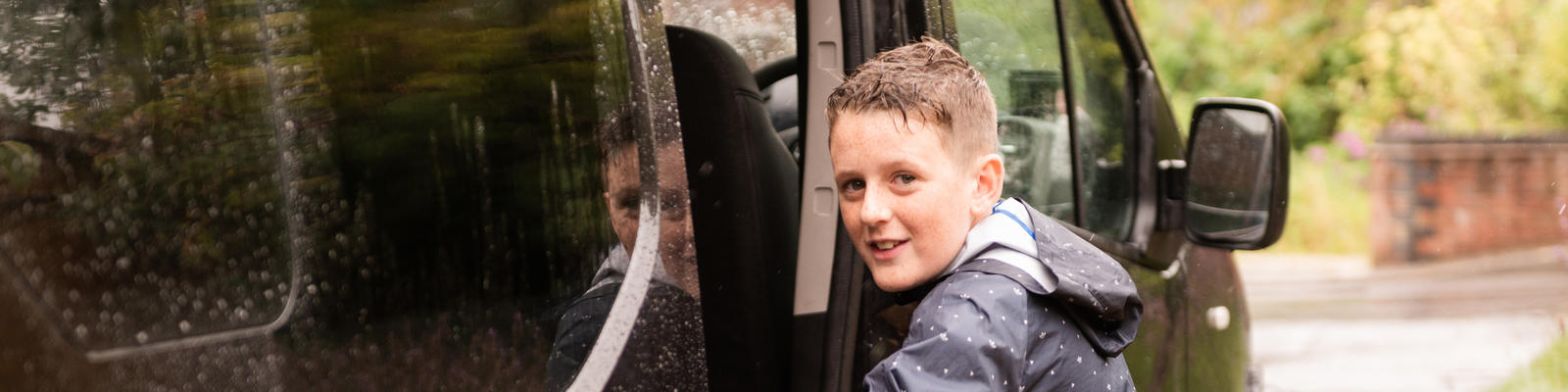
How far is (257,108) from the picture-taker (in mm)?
1363

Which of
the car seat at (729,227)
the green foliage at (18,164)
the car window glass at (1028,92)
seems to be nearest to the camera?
the green foliage at (18,164)

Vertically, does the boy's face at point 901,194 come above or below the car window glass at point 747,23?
below

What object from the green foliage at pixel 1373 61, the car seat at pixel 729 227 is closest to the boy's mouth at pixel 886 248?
the car seat at pixel 729 227

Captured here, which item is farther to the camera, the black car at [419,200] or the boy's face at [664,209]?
the boy's face at [664,209]

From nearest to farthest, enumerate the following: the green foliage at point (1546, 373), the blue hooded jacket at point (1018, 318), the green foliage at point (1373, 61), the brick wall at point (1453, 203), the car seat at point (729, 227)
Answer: the blue hooded jacket at point (1018, 318) → the car seat at point (729, 227) → the green foliage at point (1546, 373) → the brick wall at point (1453, 203) → the green foliage at point (1373, 61)

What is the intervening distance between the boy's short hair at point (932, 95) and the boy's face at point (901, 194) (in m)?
0.01

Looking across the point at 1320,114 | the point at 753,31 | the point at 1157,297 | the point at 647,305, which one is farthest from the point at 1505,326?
the point at 647,305

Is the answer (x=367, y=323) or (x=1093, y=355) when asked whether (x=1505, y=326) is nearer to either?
(x=1093, y=355)

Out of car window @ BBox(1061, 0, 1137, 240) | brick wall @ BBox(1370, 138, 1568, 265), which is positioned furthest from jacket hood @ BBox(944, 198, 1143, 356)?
brick wall @ BBox(1370, 138, 1568, 265)

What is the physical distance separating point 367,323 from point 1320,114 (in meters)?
11.8

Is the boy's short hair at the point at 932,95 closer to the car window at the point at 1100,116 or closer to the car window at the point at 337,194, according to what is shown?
the car window at the point at 337,194

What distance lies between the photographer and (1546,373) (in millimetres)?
6449

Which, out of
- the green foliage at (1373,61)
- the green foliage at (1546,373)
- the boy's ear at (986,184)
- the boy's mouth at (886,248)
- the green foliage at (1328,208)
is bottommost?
the green foliage at (1328,208)

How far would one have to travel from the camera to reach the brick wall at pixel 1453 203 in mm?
9672
